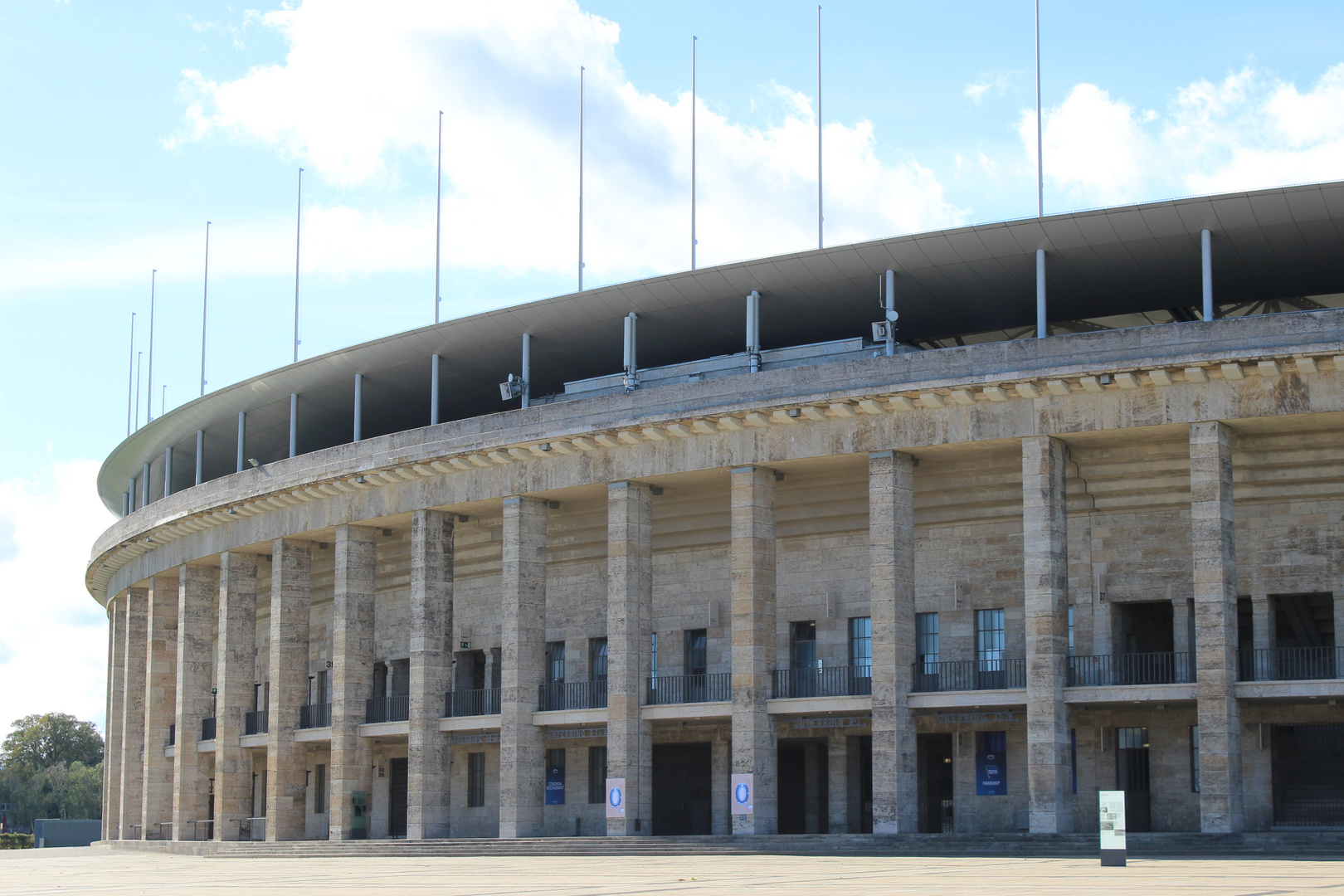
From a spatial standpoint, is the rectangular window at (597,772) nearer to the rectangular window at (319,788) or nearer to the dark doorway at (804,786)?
the dark doorway at (804,786)

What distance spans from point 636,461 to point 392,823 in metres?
15.7

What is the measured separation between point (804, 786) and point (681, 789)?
3.50 m

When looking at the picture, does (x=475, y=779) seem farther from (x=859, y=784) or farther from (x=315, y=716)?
(x=859, y=784)

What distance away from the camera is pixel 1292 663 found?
102 feet

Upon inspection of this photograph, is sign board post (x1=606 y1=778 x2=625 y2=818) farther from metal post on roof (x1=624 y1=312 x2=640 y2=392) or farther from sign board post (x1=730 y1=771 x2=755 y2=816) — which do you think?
metal post on roof (x1=624 y1=312 x2=640 y2=392)

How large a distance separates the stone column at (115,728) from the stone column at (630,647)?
25.1 meters

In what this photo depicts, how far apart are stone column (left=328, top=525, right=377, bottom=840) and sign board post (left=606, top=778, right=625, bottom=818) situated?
889cm

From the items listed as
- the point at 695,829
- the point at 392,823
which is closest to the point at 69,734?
the point at 392,823

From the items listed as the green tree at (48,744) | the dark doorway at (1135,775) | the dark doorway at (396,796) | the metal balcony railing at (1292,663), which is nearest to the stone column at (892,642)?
the dark doorway at (1135,775)

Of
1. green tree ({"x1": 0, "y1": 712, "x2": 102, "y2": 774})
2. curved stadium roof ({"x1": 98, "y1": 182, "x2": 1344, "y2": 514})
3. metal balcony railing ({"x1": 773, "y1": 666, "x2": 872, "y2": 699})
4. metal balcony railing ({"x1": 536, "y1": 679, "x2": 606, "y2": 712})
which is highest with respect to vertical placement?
curved stadium roof ({"x1": 98, "y1": 182, "x2": 1344, "y2": 514})

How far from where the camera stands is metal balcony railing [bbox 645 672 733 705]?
37031mm

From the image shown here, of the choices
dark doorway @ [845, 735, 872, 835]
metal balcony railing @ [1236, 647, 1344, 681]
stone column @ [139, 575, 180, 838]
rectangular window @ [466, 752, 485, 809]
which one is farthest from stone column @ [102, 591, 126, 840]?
metal balcony railing @ [1236, 647, 1344, 681]

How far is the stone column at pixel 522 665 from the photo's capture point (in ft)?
118

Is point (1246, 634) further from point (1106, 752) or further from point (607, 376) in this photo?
point (607, 376)
